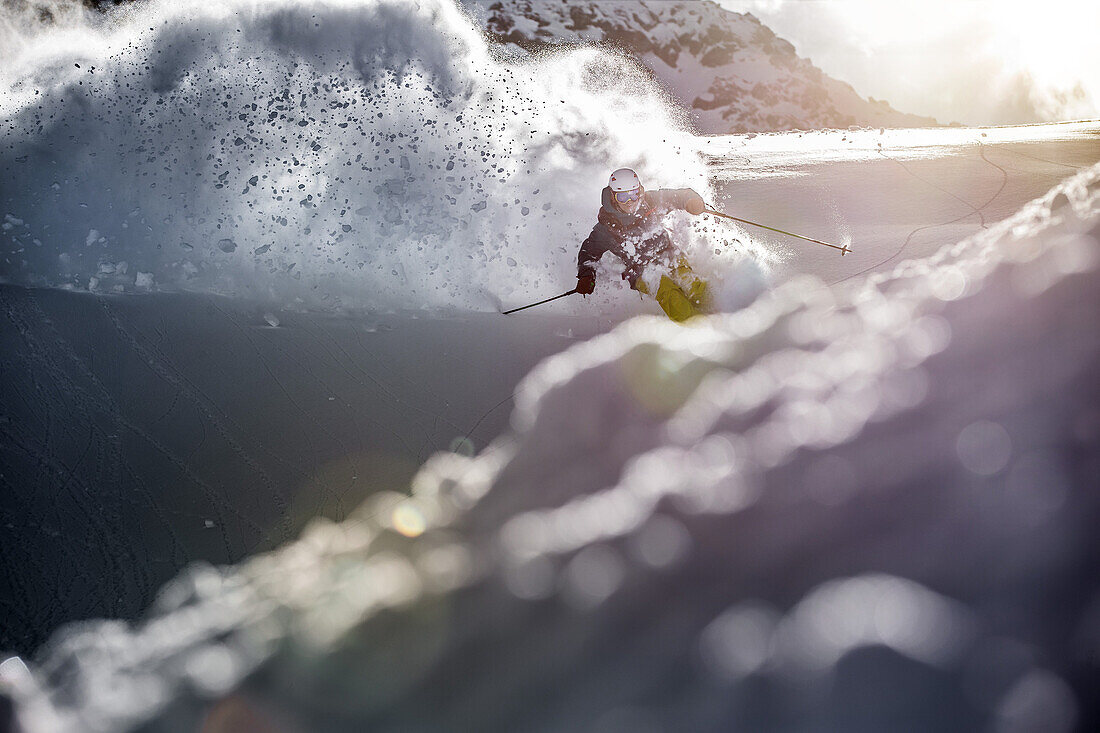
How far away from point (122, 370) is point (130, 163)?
10.2ft

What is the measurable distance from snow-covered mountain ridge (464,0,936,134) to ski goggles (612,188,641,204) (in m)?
118

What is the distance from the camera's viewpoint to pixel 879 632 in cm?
169

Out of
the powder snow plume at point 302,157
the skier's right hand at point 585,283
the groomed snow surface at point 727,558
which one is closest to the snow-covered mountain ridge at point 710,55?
the powder snow plume at point 302,157

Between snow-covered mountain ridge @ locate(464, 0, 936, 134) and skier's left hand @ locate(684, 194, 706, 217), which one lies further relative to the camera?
snow-covered mountain ridge @ locate(464, 0, 936, 134)

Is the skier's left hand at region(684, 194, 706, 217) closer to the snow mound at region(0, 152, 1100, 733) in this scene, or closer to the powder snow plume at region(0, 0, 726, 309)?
the powder snow plume at region(0, 0, 726, 309)

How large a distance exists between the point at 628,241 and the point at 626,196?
1.14 ft

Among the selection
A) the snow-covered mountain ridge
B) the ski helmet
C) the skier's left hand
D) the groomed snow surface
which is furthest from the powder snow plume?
the snow-covered mountain ridge

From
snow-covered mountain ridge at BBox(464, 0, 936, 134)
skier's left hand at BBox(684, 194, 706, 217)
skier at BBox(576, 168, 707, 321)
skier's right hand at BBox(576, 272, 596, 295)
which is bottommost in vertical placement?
skier's right hand at BBox(576, 272, 596, 295)

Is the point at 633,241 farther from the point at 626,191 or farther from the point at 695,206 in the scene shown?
the point at 695,206

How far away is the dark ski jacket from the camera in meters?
5.32

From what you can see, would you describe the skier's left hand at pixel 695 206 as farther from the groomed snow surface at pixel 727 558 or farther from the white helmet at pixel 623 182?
the groomed snow surface at pixel 727 558

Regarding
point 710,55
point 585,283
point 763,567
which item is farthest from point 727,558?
point 710,55

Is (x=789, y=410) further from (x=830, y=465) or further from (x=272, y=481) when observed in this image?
(x=272, y=481)

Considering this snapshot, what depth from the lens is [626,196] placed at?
523cm
